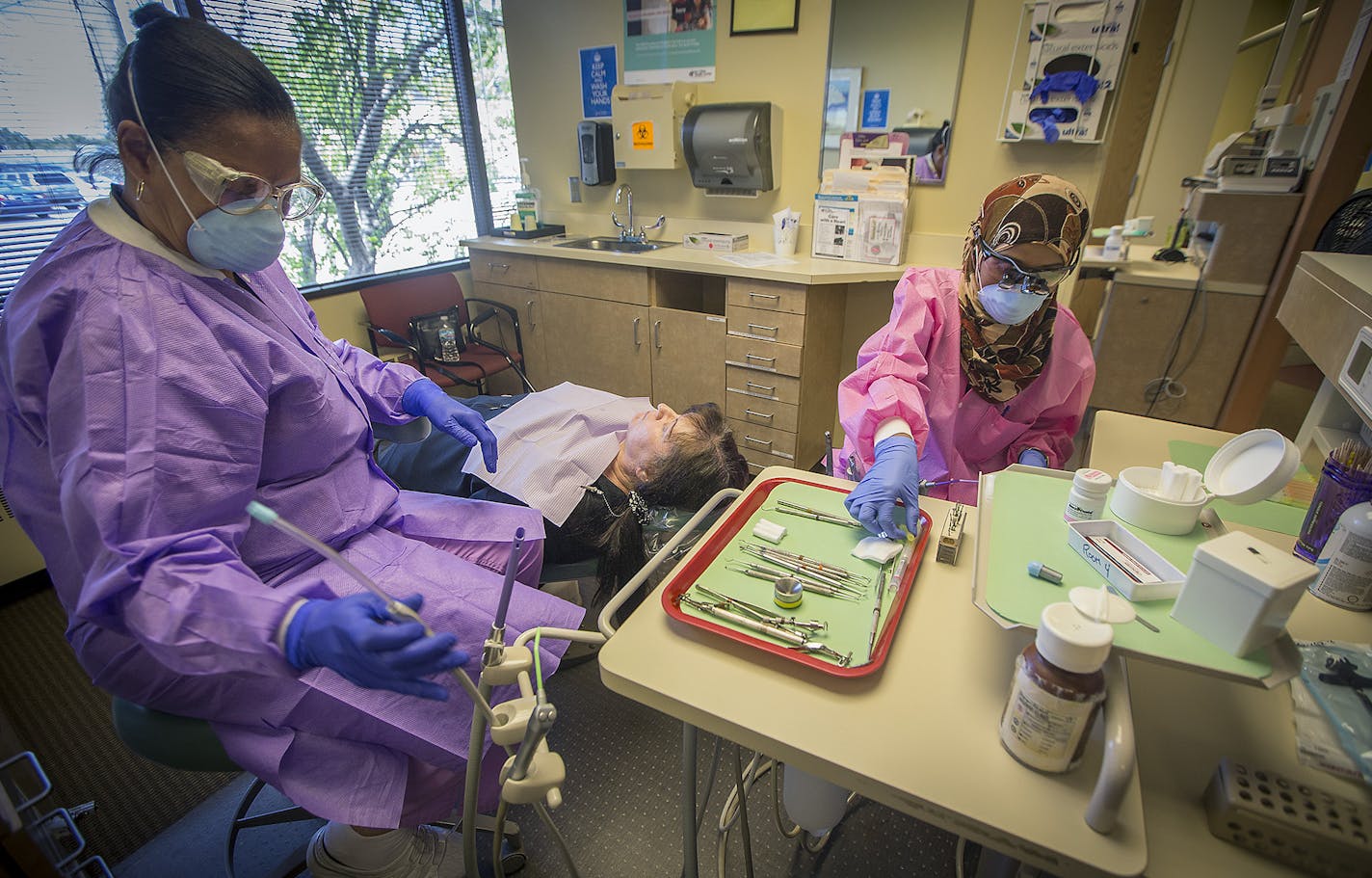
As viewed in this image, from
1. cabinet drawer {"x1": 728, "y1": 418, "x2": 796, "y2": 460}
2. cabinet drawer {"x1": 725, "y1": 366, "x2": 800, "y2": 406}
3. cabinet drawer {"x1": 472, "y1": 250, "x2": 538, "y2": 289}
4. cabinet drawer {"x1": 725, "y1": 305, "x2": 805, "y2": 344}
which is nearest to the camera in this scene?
cabinet drawer {"x1": 725, "y1": 305, "x2": 805, "y2": 344}

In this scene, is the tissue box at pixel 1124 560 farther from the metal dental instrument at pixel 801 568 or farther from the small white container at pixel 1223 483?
the metal dental instrument at pixel 801 568

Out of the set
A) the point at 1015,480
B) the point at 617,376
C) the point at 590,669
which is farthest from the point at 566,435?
the point at 617,376

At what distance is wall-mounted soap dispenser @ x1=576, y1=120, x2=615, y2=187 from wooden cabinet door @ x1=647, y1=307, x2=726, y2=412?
94 centimetres

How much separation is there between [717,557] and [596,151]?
291 centimetres

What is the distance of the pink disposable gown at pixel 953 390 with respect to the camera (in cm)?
132

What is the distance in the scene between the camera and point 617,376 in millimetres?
3186

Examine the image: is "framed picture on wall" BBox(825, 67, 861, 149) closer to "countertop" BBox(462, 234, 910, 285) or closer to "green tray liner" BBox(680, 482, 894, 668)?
"countertop" BBox(462, 234, 910, 285)

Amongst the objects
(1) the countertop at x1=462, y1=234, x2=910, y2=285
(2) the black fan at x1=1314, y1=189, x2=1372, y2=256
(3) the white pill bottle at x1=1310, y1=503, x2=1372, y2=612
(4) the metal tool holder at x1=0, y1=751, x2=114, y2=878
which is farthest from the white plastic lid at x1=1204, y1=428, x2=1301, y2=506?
(1) the countertop at x1=462, y1=234, x2=910, y2=285

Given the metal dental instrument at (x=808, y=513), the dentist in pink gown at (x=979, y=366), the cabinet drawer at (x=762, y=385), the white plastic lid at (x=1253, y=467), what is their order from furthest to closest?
the cabinet drawer at (x=762, y=385), the dentist in pink gown at (x=979, y=366), the metal dental instrument at (x=808, y=513), the white plastic lid at (x=1253, y=467)

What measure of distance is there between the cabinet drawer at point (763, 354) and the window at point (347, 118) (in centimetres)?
170

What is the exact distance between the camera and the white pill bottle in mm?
807

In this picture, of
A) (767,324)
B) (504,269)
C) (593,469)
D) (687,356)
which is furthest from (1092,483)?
(504,269)

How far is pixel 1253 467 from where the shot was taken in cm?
85

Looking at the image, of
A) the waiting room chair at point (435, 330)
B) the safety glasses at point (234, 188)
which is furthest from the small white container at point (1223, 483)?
the waiting room chair at point (435, 330)
